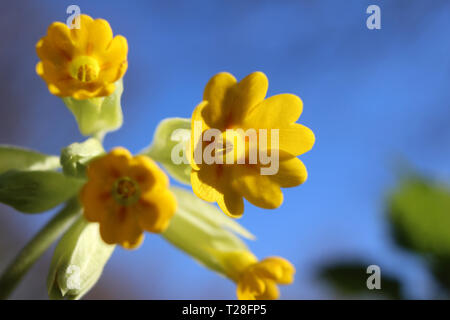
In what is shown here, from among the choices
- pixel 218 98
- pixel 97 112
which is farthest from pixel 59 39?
pixel 218 98

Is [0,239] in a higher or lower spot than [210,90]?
higher

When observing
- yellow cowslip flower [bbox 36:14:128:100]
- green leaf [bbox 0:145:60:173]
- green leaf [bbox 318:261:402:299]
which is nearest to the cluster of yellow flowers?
yellow cowslip flower [bbox 36:14:128:100]

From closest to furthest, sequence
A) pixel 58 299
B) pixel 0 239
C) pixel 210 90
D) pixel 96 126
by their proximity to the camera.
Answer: pixel 210 90, pixel 58 299, pixel 96 126, pixel 0 239

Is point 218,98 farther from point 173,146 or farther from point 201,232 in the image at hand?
point 201,232
